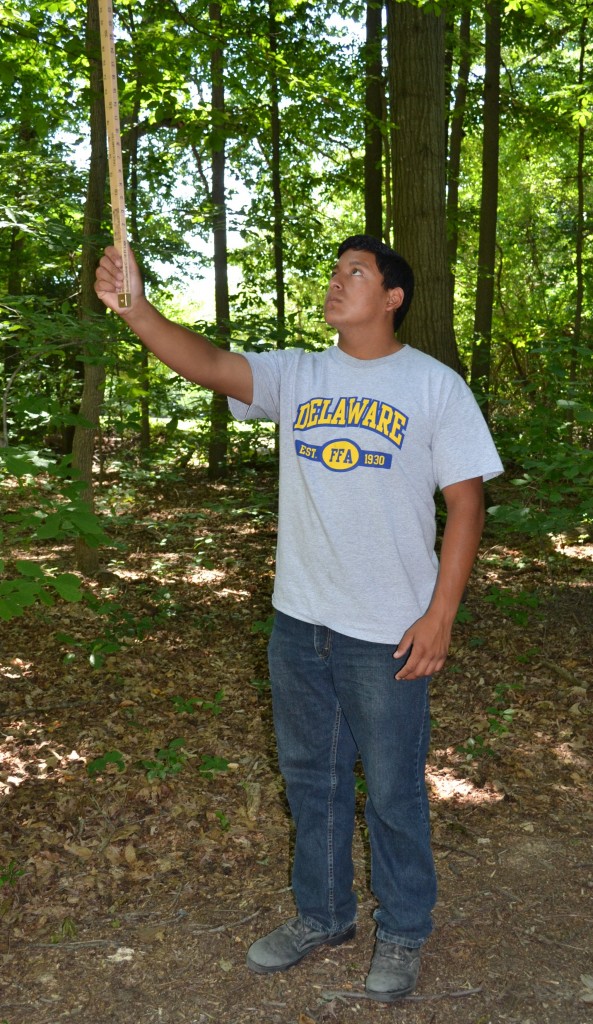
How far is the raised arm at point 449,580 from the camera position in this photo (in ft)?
7.75

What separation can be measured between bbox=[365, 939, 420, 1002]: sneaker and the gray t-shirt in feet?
3.43

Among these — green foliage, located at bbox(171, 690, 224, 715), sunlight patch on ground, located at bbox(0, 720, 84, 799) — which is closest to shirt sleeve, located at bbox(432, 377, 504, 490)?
sunlight patch on ground, located at bbox(0, 720, 84, 799)

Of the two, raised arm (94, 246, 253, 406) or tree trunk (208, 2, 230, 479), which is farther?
tree trunk (208, 2, 230, 479)

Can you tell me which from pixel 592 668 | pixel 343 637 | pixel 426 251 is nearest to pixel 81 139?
pixel 426 251

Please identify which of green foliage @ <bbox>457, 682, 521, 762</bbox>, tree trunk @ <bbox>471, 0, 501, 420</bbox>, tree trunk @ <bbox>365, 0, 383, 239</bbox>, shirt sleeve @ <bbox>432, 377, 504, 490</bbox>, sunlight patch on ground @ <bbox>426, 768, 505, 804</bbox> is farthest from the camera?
tree trunk @ <bbox>365, 0, 383, 239</bbox>

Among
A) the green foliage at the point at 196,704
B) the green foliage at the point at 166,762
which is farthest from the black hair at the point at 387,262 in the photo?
the green foliage at the point at 196,704

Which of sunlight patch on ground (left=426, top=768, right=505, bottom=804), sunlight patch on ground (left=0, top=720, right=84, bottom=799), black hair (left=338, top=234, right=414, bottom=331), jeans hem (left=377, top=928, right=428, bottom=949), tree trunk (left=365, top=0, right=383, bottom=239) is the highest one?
tree trunk (left=365, top=0, right=383, bottom=239)

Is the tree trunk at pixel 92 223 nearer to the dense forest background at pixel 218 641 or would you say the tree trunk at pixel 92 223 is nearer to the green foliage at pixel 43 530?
the dense forest background at pixel 218 641

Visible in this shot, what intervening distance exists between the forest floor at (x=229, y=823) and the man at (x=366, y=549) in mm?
450

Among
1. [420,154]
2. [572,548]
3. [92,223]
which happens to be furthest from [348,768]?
[572,548]

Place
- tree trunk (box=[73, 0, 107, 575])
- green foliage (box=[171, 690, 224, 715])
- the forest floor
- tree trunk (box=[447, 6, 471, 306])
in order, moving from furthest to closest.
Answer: tree trunk (box=[447, 6, 471, 306]), tree trunk (box=[73, 0, 107, 575]), green foliage (box=[171, 690, 224, 715]), the forest floor

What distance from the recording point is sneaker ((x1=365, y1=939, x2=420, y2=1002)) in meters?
2.62

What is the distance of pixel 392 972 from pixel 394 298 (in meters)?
2.05

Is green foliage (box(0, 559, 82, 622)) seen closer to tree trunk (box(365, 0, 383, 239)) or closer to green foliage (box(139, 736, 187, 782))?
green foliage (box(139, 736, 187, 782))
